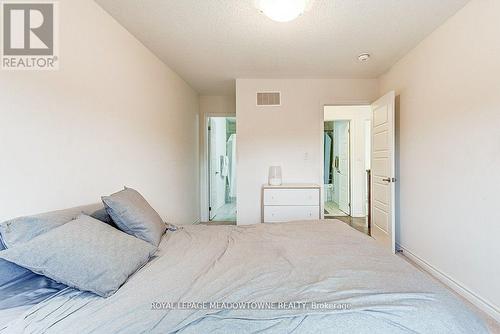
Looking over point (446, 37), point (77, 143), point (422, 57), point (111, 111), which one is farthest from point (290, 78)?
point (77, 143)

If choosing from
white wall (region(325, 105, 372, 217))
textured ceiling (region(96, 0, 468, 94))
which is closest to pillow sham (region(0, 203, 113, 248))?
textured ceiling (region(96, 0, 468, 94))

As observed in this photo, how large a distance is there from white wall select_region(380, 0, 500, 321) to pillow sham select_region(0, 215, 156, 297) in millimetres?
2361

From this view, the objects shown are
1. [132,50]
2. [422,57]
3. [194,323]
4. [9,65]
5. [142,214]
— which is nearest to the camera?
[194,323]

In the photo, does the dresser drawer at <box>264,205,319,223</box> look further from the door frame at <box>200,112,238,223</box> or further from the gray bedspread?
the gray bedspread

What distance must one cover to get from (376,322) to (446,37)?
2.52m

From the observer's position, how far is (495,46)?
162 cm

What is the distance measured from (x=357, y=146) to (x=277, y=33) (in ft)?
10.9

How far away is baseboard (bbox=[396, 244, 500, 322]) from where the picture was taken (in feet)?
5.39

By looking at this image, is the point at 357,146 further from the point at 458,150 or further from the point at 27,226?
the point at 27,226

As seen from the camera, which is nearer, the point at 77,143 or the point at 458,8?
the point at 77,143

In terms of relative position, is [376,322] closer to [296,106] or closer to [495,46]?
[495,46]

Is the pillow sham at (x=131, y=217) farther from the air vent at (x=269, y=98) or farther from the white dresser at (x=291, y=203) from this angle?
the air vent at (x=269, y=98)

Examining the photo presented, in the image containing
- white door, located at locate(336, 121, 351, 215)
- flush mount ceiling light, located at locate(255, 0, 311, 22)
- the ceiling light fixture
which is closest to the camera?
flush mount ceiling light, located at locate(255, 0, 311, 22)

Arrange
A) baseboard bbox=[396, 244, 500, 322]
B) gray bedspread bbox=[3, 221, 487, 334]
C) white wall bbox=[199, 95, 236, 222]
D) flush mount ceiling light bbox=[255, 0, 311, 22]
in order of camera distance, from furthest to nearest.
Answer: white wall bbox=[199, 95, 236, 222] < baseboard bbox=[396, 244, 500, 322] < flush mount ceiling light bbox=[255, 0, 311, 22] < gray bedspread bbox=[3, 221, 487, 334]
